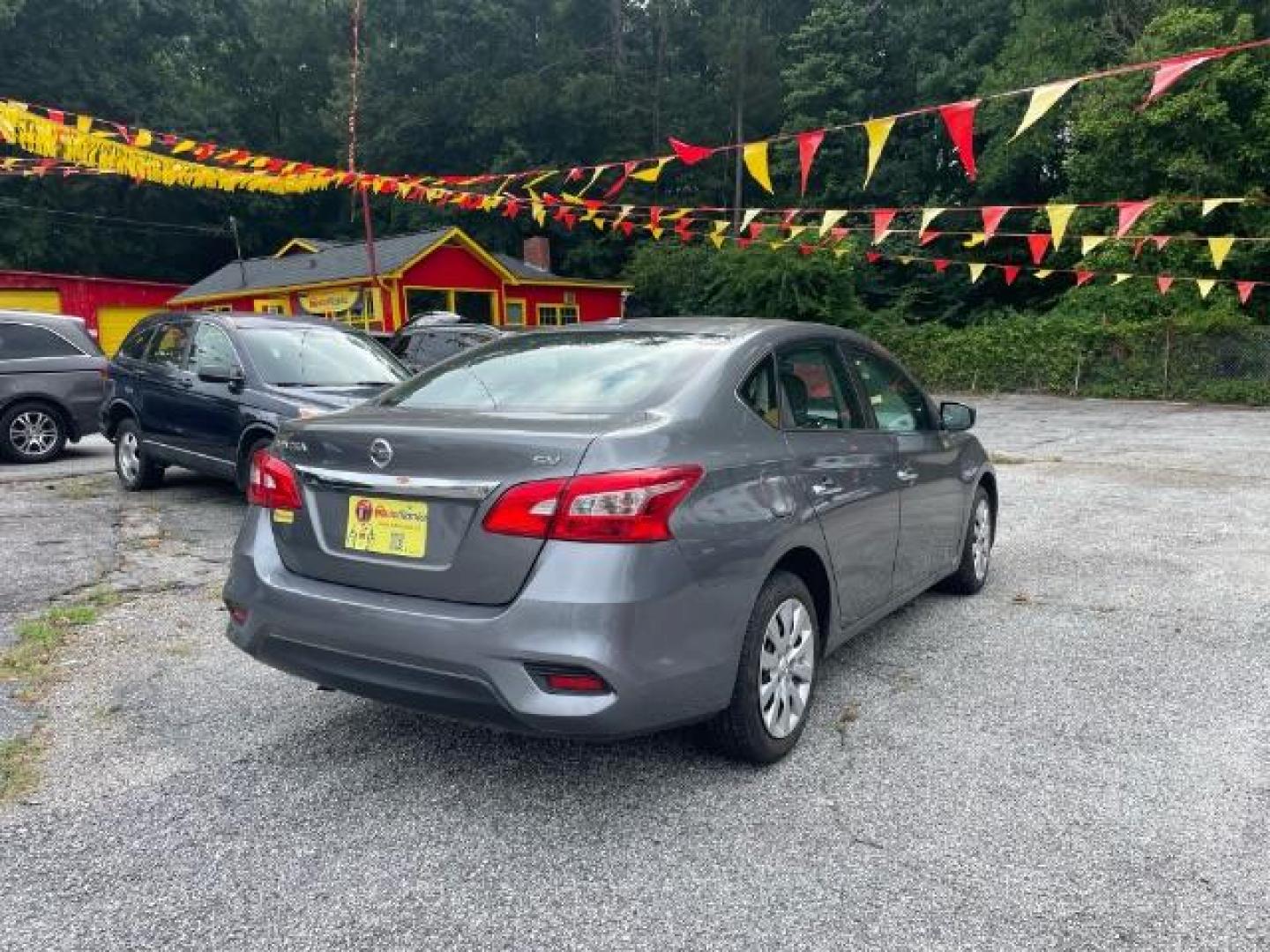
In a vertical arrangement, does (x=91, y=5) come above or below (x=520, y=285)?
above

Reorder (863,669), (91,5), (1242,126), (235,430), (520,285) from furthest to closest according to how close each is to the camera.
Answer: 1. (91,5)
2. (520,285)
3. (1242,126)
4. (235,430)
5. (863,669)

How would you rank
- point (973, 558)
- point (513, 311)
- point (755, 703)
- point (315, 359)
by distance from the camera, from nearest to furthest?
point (755, 703)
point (973, 558)
point (315, 359)
point (513, 311)

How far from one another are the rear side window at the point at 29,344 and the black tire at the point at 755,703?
35.2 ft

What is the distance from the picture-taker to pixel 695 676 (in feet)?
9.58

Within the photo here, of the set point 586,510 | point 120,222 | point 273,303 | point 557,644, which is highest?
point 120,222

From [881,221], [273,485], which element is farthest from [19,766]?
[881,221]

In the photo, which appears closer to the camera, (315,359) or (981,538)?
(981,538)

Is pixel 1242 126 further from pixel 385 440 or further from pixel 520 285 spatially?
pixel 385 440

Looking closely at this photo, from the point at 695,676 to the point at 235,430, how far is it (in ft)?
18.2

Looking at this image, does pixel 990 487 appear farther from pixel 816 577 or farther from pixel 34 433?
pixel 34 433

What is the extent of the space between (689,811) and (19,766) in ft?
7.43

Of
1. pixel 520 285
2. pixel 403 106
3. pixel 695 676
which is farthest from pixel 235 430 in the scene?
pixel 403 106

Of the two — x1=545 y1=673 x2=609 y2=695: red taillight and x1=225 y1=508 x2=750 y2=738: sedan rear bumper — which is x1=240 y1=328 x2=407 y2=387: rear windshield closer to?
x1=225 y1=508 x2=750 y2=738: sedan rear bumper

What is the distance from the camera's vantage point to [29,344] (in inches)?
435
